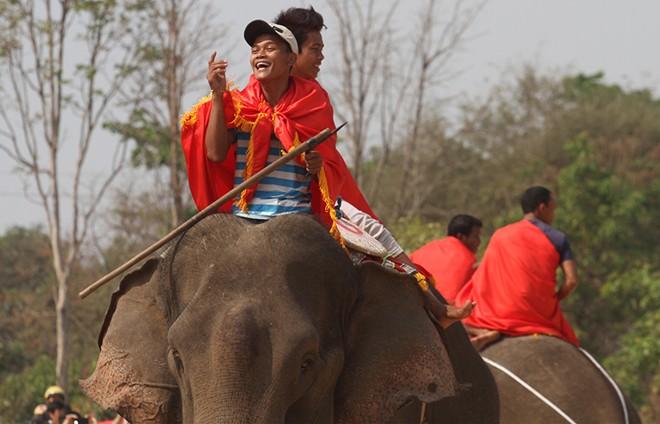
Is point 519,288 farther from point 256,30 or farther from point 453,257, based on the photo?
point 256,30

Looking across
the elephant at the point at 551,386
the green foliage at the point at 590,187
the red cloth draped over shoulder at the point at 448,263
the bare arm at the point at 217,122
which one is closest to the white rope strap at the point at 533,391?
the elephant at the point at 551,386

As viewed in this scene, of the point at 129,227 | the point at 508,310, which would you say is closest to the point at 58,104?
the point at 129,227

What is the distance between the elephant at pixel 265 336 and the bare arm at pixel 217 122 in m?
0.36

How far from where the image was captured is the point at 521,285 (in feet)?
32.2

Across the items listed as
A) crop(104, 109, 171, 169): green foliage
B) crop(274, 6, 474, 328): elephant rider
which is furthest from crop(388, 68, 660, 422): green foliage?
crop(274, 6, 474, 328): elephant rider

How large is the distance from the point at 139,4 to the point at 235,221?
18221mm

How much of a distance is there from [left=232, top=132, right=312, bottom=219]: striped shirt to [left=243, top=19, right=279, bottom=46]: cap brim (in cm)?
39

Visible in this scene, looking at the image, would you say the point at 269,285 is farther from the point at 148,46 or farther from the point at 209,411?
the point at 148,46

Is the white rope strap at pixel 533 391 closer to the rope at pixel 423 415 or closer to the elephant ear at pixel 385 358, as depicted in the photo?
the rope at pixel 423 415

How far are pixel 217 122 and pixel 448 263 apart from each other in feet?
14.9

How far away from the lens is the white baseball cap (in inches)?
239

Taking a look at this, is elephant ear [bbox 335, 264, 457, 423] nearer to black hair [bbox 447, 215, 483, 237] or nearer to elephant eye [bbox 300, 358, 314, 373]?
elephant eye [bbox 300, 358, 314, 373]

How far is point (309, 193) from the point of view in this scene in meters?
6.26

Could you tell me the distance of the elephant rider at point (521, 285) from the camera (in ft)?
32.1
